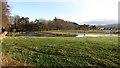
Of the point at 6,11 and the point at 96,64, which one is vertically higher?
the point at 6,11

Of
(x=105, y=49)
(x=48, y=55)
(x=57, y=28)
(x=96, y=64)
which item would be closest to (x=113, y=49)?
(x=105, y=49)

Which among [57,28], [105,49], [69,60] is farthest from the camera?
[57,28]

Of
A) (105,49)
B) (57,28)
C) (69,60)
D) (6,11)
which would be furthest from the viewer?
(57,28)

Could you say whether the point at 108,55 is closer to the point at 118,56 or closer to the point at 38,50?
the point at 118,56

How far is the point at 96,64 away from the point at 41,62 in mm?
3477

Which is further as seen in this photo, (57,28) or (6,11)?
(57,28)

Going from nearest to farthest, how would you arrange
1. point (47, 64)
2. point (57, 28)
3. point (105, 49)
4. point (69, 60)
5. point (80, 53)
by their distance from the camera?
point (47, 64) < point (69, 60) < point (80, 53) < point (105, 49) < point (57, 28)

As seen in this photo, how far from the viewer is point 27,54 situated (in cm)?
1488

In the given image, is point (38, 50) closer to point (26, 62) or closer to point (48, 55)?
point (48, 55)

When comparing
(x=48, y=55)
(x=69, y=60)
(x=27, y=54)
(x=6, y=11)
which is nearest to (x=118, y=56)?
(x=69, y=60)

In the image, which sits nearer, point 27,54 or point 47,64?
point 47,64

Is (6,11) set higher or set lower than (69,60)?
higher

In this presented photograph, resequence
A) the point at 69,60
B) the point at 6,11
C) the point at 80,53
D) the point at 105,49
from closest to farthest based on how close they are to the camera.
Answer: the point at 69,60 < the point at 80,53 < the point at 105,49 < the point at 6,11

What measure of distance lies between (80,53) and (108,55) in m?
2.10
